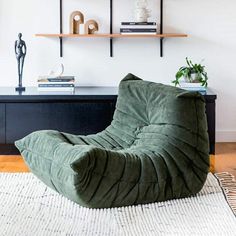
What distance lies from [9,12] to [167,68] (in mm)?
1464

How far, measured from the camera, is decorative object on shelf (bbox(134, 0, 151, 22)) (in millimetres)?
4688

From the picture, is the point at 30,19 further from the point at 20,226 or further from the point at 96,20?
the point at 20,226

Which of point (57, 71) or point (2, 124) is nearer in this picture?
point (2, 124)

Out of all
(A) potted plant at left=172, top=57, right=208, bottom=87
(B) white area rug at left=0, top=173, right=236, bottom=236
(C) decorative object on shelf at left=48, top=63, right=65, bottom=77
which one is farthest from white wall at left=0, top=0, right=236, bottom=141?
(B) white area rug at left=0, top=173, right=236, bottom=236

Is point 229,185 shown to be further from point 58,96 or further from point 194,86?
point 58,96

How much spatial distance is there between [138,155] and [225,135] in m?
2.09

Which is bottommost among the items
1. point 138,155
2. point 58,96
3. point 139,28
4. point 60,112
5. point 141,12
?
point 138,155

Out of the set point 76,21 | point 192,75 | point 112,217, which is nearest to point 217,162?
point 192,75

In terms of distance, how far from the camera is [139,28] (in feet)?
15.3

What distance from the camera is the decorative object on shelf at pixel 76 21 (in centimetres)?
474

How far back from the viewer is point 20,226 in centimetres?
271

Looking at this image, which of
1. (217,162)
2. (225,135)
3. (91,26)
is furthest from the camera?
(225,135)

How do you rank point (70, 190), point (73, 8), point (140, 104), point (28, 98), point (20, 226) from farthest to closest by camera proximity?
point (73, 8) → point (28, 98) → point (140, 104) → point (70, 190) → point (20, 226)

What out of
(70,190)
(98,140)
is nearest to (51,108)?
(98,140)
